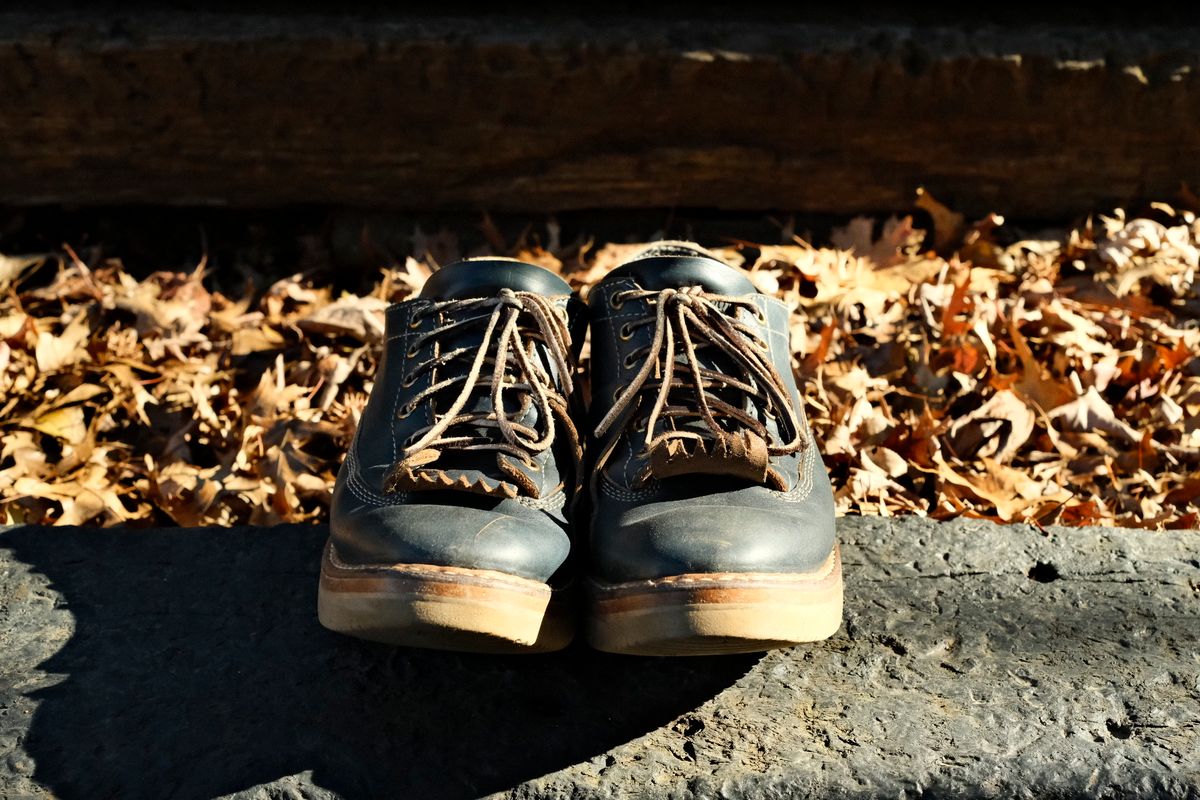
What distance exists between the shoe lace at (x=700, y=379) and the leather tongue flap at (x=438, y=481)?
0.23 meters

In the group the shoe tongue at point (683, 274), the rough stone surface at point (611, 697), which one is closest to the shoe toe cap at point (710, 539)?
the rough stone surface at point (611, 697)

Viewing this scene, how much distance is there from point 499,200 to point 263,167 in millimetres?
724

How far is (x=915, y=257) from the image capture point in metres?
3.44

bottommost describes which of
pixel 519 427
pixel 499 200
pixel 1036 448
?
pixel 1036 448

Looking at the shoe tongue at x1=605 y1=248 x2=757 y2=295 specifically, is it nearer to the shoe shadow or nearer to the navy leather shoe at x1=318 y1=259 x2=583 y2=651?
the navy leather shoe at x1=318 y1=259 x2=583 y2=651

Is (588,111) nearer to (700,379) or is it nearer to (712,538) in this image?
(700,379)

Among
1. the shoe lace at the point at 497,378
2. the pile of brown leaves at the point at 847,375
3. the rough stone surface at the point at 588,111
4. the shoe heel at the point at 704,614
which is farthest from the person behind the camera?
the rough stone surface at the point at 588,111

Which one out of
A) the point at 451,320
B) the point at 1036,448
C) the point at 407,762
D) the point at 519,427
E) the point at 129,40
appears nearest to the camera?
the point at 407,762

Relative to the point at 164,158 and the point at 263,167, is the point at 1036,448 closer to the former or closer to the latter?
the point at 263,167

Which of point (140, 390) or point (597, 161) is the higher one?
point (597, 161)

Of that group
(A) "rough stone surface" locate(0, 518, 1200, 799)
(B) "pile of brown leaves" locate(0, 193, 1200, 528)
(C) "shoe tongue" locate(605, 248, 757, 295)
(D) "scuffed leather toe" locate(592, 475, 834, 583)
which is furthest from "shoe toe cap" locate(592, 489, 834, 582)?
(B) "pile of brown leaves" locate(0, 193, 1200, 528)

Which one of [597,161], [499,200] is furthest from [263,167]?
[597,161]

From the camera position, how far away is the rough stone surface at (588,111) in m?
3.21

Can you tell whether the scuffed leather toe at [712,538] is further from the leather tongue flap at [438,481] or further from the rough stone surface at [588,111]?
the rough stone surface at [588,111]
